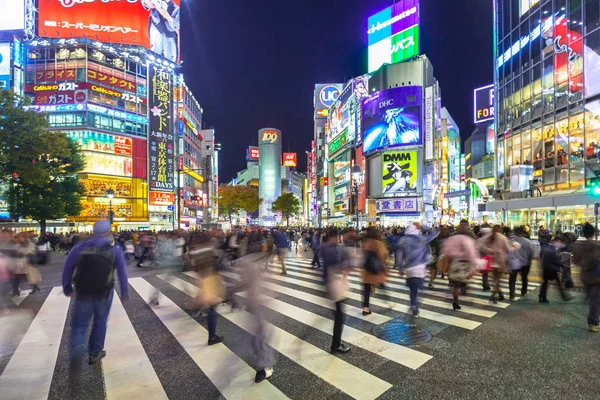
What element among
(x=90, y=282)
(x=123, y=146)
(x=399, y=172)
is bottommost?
(x=90, y=282)

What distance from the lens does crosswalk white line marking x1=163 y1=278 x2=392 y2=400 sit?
3951mm

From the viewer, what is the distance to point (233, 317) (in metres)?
7.04

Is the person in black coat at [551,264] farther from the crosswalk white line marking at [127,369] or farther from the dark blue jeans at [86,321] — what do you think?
the dark blue jeans at [86,321]

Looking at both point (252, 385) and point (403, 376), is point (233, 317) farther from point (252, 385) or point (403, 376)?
point (403, 376)

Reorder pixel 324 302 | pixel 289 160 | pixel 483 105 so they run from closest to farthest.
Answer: pixel 324 302 < pixel 483 105 < pixel 289 160

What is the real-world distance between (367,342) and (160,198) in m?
51.8

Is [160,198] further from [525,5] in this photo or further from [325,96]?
[325,96]

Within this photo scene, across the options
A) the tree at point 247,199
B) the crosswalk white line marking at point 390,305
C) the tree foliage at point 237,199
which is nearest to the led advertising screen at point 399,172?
the tree at point 247,199

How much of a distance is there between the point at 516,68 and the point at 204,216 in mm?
70082

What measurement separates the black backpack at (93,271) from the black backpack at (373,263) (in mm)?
4122

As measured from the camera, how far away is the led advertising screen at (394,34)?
191 ft

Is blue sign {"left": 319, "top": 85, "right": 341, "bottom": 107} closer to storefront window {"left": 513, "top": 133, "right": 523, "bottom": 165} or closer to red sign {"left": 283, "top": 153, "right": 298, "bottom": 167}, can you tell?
red sign {"left": 283, "top": 153, "right": 298, "bottom": 167}

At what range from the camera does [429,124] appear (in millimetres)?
53750

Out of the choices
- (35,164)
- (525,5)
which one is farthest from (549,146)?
(35,164)
